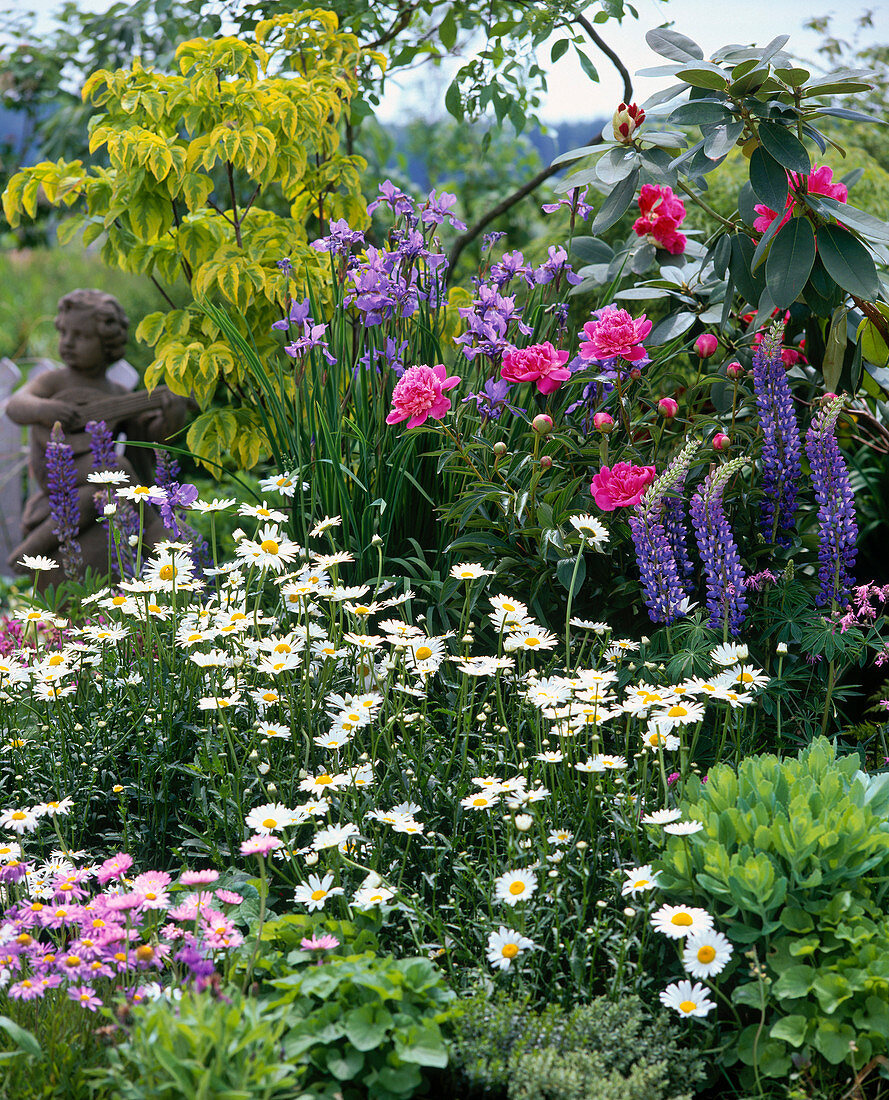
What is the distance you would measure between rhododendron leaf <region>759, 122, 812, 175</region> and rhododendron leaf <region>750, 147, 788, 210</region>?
3 cm

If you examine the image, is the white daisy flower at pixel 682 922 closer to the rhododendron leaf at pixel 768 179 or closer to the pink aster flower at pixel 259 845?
the pink aster flower at pixel 259 845

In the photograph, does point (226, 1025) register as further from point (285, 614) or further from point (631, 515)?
point (631, 515)

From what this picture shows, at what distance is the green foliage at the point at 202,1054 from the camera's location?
1.22 meters

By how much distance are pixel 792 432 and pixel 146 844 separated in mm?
1866

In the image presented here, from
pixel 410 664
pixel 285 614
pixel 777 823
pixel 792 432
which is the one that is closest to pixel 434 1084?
pixel 777 823

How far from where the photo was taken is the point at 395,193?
2971mm

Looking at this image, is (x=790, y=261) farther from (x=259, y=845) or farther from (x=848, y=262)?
(x=259, y=845)

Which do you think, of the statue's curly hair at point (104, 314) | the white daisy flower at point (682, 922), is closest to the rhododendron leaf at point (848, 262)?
the white daisy flower at point (682, 922)

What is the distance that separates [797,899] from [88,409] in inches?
158

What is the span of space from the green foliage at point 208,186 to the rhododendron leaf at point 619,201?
1.19m

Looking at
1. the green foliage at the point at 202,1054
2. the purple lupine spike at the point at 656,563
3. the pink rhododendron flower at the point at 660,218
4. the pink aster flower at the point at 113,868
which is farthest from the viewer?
the pink rhododendron flower at the point at 660,218

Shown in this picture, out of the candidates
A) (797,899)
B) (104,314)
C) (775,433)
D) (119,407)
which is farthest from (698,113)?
(104,314)

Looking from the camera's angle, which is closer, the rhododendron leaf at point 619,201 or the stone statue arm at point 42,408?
the rhododendron leaf at point 619,201

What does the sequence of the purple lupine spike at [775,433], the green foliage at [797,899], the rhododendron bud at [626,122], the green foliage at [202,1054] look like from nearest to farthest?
the green foliage at [202,1054] < the green foliage at [797,899] < the purple lupine spike at [775,433] < the rhododendron bud at [626,122]
